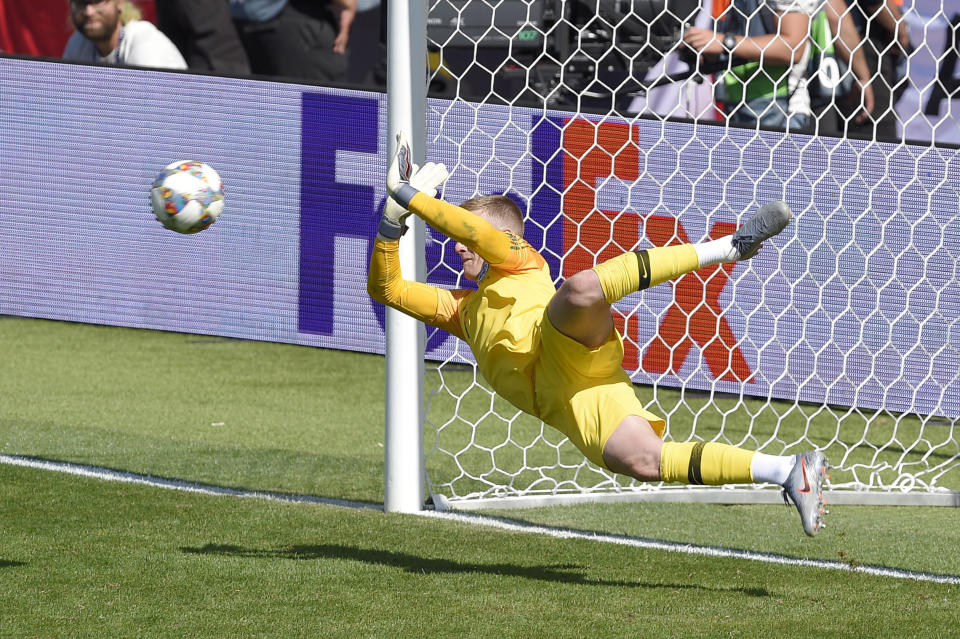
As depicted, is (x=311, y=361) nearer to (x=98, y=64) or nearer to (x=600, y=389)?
(x=98, y=64)

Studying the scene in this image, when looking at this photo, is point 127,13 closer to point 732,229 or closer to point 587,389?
point 732,229

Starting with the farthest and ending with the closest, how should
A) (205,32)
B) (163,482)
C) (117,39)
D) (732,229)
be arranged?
(205,32), (117,39), (732,229), (163,482)

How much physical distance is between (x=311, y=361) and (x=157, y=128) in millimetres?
1675

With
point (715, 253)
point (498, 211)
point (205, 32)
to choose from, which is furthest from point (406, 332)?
point (205, 32)

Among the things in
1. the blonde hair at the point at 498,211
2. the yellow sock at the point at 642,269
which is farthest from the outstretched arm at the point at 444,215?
the yellow sock at the point at 642,269

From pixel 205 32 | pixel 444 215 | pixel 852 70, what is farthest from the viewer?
pixel 205 32

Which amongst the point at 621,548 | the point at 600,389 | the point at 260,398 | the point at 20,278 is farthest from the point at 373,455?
the point at 20,278

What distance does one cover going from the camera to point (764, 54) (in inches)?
278

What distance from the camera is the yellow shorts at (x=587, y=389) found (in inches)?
175

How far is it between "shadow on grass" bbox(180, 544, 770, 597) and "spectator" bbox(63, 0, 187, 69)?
461cm

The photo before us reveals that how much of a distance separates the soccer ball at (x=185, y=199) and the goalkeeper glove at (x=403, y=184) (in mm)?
758

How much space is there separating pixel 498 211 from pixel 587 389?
74 centimetres

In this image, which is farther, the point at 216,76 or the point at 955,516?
the point at 216,76

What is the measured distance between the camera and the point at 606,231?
7.34 m
